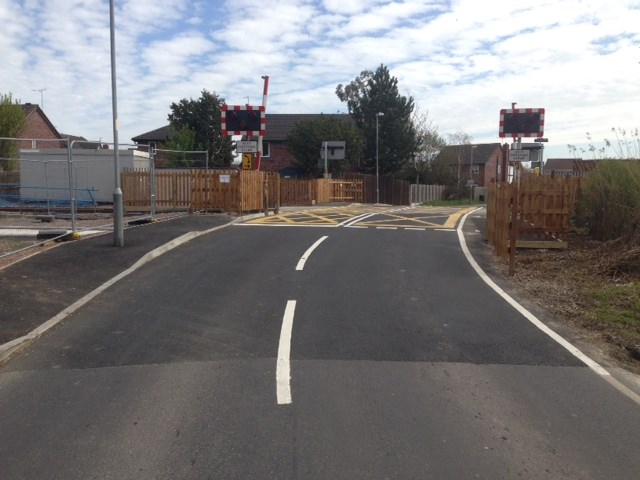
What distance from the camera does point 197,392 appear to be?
555 centimetres

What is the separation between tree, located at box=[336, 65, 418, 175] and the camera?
56344 mm

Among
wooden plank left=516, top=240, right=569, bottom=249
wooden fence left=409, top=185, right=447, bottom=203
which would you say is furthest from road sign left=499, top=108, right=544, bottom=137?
wooden fence left=409, top=185, right=447, bottom=203

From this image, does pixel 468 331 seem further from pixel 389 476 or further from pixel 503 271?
pixel 503 271

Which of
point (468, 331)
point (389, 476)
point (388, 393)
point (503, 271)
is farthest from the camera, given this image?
point (503, 271)

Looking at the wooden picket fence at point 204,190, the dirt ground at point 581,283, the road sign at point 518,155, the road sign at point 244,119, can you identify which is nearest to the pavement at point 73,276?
the dirt ground at point 581,283

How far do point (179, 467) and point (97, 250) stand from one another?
9223mm

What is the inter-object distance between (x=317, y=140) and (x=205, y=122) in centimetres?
871

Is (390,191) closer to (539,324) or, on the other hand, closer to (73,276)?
(73,276)

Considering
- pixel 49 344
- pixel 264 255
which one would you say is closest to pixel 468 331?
pixel 49 344

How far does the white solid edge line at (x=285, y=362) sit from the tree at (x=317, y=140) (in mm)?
41563

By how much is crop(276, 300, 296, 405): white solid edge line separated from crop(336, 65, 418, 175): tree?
4882cm

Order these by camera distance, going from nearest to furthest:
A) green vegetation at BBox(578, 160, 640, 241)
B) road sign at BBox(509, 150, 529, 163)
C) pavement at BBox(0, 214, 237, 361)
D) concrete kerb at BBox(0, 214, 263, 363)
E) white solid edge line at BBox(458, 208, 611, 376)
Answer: white solid edge line at BBox(458, 208, 611, 376)
concrete kerb at BBox(0, 214, 263, 363)
pavement at BBox(0, 214, 237, 361)
green vegetation at BBox(578, 160, 640, 241)
road sign at BBox(509, 150, 529, 163)

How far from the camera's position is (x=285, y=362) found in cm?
634

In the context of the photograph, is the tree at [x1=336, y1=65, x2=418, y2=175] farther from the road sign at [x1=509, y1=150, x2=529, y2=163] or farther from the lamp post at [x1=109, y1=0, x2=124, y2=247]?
the lamp post at [x1=109, y1=0, x2=124, y2=247]
